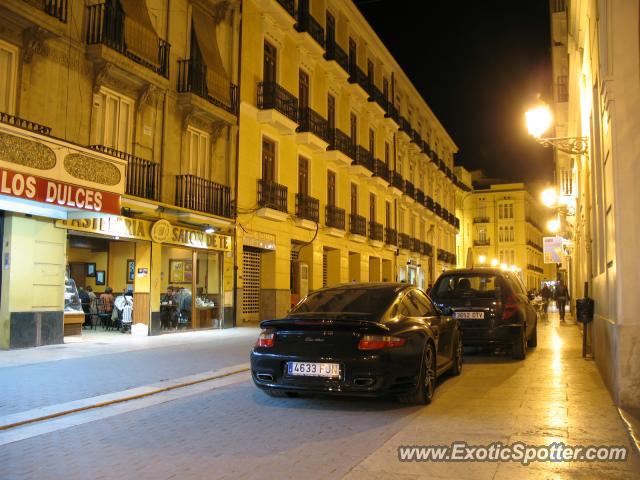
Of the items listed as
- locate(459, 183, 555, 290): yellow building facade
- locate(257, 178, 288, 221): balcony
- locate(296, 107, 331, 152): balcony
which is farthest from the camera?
locate(459, 183, 555, 290): yellow building facade

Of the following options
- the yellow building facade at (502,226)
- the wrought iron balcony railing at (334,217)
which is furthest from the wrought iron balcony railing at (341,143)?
the yellow building facade at (502,226)

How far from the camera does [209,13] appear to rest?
20.0 m

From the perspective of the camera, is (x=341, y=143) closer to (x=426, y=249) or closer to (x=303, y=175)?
(x=303, y=175)

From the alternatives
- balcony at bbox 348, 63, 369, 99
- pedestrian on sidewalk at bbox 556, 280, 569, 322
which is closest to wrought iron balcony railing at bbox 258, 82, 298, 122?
balcony at bbox 348, 63, 369, 99

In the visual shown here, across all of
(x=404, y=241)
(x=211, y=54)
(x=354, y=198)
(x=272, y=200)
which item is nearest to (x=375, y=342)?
(x=211, y=54)

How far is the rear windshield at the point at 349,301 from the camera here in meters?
7.40

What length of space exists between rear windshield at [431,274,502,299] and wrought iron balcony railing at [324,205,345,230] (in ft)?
49.2

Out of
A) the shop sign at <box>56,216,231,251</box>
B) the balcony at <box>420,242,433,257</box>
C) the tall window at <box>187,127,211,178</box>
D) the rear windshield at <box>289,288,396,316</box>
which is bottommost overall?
the rear windshield at <box>289,288,396,316</box>

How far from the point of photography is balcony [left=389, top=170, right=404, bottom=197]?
3622cm

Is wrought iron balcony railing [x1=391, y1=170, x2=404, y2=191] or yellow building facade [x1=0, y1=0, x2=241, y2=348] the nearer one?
yellow building facade [x1=0, y1=0, x2=241, y2=348]

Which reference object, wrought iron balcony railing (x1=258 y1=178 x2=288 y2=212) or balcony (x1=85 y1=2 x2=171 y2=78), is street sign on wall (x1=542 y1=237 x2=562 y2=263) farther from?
balcony (x1=85 y1=2 x2=171 y2=78)

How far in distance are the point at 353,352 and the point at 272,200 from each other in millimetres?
16310

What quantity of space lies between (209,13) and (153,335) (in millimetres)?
10952

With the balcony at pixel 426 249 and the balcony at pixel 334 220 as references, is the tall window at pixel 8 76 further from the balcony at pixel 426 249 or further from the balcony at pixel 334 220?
the balcony at pixel 426 249
